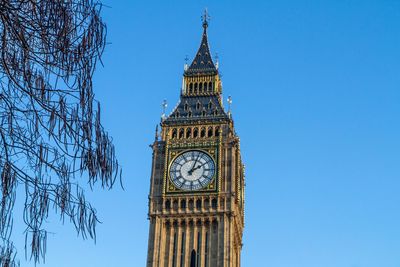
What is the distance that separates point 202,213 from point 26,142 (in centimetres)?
5726

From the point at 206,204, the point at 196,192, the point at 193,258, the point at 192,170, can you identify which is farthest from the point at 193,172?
the point at 193,258

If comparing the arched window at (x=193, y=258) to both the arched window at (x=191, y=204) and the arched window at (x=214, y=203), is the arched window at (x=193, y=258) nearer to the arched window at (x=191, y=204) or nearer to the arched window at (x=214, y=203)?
the arched window at (x=191, y=204)

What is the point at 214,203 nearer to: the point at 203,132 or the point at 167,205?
the point at 167,205

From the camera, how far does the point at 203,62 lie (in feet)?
265

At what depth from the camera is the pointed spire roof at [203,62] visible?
79.8 metres

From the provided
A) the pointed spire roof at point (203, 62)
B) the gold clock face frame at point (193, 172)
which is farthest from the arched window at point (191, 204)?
the pointed spire roof at point (203, 62)

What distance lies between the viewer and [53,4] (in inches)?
414

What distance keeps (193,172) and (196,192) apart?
2033 mm

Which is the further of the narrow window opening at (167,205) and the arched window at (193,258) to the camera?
the narrow window opening at (167,205)

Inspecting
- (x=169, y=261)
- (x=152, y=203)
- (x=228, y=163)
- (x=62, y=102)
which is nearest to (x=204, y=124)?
(x=228, y=163)

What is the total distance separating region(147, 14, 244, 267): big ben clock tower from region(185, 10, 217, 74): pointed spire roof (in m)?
6.27

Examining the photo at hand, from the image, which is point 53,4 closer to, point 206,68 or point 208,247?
point 208,247

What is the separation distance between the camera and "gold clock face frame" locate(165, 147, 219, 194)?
68312 millimetres

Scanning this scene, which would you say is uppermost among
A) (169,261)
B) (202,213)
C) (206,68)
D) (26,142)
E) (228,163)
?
(206,68)
